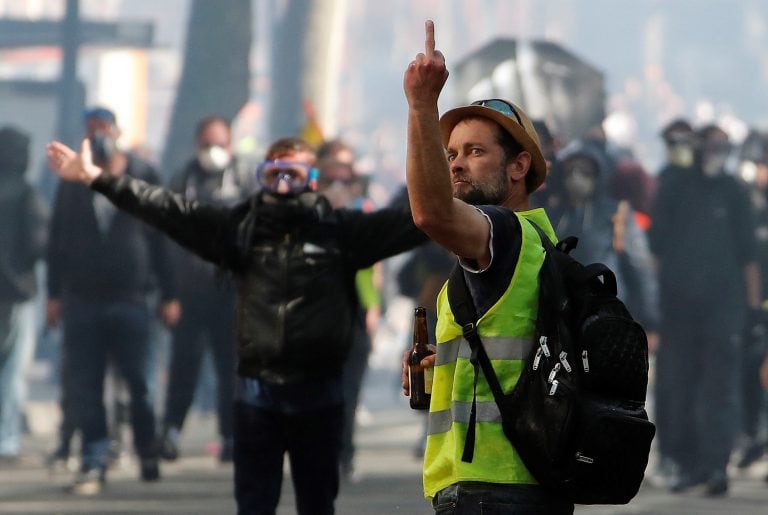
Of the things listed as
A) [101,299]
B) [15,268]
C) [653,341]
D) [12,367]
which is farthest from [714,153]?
[12,367]

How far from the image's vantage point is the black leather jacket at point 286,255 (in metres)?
7.35

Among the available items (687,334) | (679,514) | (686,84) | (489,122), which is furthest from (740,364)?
(686,84)

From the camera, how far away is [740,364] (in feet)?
40.9

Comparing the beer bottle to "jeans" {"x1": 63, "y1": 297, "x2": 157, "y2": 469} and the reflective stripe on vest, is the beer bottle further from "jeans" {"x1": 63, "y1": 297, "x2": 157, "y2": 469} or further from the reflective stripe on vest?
"jeans" {"x1": 63, "y1": 297, "x2": 157, "y2": 469}

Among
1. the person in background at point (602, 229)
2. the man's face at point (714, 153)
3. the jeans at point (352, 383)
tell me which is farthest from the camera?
the man's face at point (714, 153)

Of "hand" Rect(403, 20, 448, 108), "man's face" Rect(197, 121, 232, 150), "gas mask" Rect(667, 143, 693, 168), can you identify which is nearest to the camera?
"hand" Rect(403, 20, 448, 108)

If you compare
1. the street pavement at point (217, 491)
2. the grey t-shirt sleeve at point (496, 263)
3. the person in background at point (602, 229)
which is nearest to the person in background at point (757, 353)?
the street pavement at point (217, 491)

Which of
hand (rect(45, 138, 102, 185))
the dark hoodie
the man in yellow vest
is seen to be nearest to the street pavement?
the dark hoodie

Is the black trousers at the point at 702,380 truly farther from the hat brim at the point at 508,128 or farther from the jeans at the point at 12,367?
the hat brim at the point at 508,128

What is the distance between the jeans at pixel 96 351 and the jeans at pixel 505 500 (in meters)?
7.15

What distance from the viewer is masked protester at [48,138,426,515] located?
730 centimetres

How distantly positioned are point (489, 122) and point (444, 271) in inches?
307

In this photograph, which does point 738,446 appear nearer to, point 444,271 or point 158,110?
point 444,271

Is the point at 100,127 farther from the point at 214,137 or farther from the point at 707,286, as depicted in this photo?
the point at 707,286
